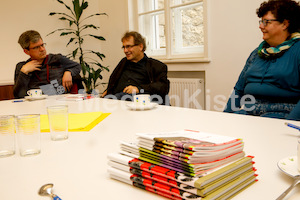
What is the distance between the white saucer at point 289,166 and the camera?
25.2 inches

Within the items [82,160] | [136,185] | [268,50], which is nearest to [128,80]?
[268,50]

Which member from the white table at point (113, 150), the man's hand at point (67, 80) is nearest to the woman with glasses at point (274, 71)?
the white table at point (113, 150)

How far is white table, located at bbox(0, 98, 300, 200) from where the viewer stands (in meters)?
0.62

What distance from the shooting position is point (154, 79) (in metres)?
2.75

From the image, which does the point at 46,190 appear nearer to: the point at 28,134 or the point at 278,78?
the point at 28,134

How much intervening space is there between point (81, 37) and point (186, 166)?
4677mm

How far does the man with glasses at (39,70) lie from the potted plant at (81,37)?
1.45 metres

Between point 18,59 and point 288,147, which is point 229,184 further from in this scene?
point 18,59

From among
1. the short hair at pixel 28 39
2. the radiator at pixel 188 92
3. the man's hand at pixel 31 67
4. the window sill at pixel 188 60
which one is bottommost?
the radiator at pixel 188 92

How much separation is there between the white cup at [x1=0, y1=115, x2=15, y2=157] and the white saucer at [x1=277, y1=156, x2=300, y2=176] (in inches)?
32.2

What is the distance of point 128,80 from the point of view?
113 inches

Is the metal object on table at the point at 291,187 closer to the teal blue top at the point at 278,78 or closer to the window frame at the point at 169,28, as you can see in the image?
the teal blue top at the point at 278,78

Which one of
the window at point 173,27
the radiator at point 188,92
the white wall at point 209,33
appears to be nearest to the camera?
the white wall at point 209,33

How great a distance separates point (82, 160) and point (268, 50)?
61.1 inches
